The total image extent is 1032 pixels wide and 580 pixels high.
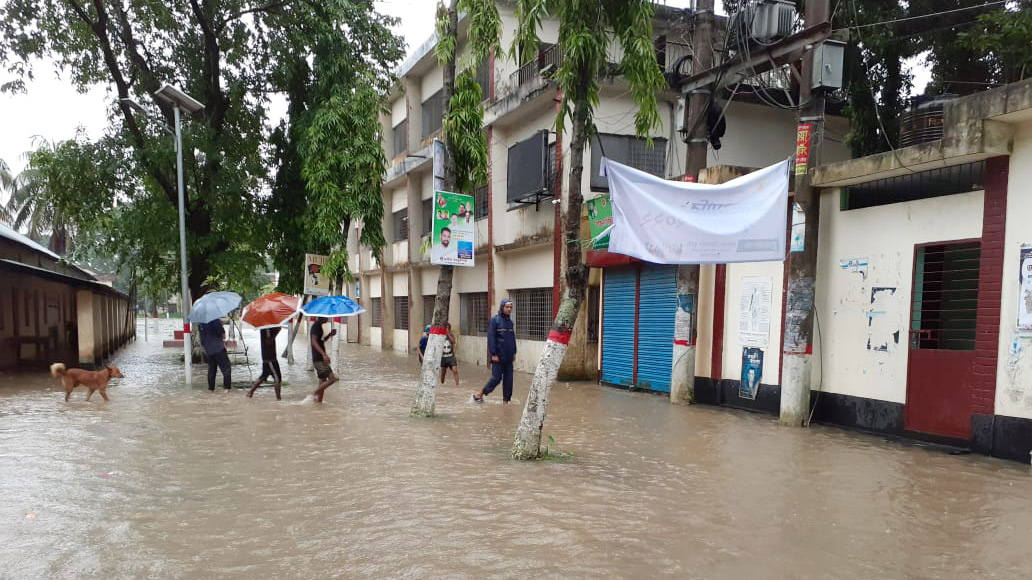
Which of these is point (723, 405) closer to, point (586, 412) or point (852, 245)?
point (586, 412)

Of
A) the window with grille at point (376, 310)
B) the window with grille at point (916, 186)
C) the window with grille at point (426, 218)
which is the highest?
the window with grille at point (426, 218)

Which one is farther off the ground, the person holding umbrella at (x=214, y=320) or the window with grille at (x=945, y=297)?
the window with grille at (x=945, y=297)

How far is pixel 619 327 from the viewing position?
45.2ft

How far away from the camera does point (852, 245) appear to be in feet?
28.9

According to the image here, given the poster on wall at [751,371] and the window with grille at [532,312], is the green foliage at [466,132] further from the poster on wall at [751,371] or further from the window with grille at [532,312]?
the window with grille at [532,312]

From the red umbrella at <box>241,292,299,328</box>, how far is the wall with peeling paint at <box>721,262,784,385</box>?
300 inches

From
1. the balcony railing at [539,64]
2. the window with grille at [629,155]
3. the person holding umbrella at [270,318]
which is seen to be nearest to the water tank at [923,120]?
the window with grille at [629,155]

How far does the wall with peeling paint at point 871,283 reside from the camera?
7.87m

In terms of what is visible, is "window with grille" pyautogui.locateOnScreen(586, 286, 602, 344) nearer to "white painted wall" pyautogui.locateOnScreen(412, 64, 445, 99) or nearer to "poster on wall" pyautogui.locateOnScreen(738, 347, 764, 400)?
"poster on wall" pyautogui.locateOnScreen(738, 347, 764, 400)

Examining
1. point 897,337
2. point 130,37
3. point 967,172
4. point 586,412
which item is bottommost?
point 586,412

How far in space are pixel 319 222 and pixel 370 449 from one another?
7.23 meters

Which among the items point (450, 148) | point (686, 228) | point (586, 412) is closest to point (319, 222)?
point (450, 148)

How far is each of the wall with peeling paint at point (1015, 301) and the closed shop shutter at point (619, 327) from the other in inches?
272

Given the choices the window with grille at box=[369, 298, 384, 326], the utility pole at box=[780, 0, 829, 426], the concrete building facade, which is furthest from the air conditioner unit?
the window with grille at box=[369, 298, 384, 326]
